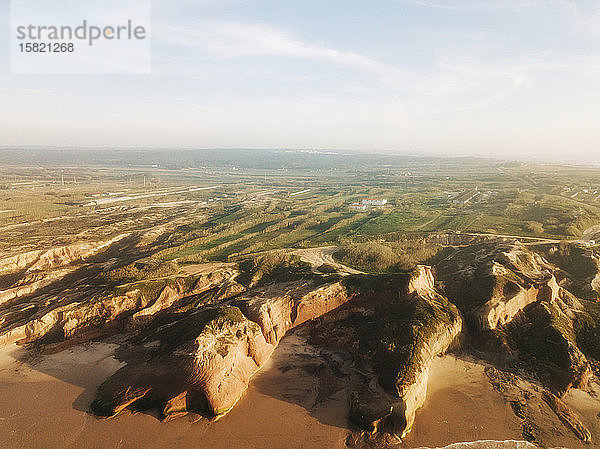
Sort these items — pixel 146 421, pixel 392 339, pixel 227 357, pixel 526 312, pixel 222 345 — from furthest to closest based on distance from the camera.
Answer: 1. pixel 526 312
2. pixel 392 339
3. pixel 222 345
4. pixel 227 357
5. pixel 146 421

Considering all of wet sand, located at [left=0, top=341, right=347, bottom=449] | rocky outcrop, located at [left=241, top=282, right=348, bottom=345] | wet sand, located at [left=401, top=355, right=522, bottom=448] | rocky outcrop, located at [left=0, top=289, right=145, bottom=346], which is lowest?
wet sand, located at [left=0, top=341, right=347, bottom=449]

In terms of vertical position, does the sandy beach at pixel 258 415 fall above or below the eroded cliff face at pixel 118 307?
below

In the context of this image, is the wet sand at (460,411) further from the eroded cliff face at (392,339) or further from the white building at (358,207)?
the white building at (358,207)

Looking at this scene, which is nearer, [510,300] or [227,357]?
[227,357]

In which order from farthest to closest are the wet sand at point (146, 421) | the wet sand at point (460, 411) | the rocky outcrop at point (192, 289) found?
the rocky outcrop at point (192, 289) → the wet sand at point (460, 411) → the wet sand at point (146, 421)

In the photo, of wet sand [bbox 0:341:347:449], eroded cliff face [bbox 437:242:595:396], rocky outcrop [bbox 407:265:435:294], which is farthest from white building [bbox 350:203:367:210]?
wet sand [bbox 0:341:347:449]

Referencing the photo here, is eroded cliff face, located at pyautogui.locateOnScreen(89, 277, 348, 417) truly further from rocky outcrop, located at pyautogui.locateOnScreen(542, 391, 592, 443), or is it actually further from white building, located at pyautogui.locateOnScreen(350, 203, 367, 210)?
white building, located at pyautogui.locateOnScreen(350, 203, 367, 210)

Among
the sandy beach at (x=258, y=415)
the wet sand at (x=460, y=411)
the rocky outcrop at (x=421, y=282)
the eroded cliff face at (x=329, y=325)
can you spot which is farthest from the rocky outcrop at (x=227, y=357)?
→ the rocky outcrop at (x=421, y=282)

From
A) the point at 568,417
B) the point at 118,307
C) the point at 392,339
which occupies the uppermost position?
the point at 392,339

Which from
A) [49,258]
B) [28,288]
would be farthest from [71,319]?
[49,258]

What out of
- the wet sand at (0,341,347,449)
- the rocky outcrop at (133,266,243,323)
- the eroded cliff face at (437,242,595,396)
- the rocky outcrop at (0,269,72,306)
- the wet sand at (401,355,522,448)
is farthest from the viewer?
the rocky outcrop at (0,269,72,306)

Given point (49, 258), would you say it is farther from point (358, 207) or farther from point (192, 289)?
point (358, 207)
